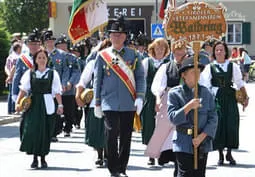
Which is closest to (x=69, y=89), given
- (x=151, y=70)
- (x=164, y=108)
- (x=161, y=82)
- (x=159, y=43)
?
(x=151, y=70)

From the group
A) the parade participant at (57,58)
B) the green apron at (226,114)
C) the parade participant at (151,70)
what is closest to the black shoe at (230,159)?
the green apron at (226,114)

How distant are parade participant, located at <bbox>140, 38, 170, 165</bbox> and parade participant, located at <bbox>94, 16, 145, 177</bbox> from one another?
44.3 inches

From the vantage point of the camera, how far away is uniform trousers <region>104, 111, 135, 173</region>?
1026 centimetres

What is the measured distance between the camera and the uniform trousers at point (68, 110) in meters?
16.0

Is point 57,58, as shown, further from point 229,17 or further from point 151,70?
point 229,17

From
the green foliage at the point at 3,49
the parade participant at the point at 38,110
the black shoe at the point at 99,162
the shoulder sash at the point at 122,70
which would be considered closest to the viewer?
the shoulder sash at the point at 122,70

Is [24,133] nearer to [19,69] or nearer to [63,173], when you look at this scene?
[63,173]

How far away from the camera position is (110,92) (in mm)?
10297

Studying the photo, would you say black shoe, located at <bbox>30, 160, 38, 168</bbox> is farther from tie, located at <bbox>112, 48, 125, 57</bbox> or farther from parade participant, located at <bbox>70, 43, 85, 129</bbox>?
parade participant, located at <bbox>70, 43, 85, 129</bbox>

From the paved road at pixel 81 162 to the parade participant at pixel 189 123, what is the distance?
322 cm

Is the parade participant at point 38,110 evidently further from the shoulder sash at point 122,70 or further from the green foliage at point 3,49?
the green foliage at point 3,49

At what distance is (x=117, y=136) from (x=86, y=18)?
484 cm

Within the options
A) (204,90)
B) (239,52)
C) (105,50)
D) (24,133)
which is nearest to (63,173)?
(24,133)

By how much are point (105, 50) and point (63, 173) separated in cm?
194
